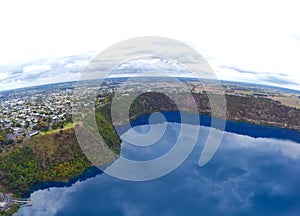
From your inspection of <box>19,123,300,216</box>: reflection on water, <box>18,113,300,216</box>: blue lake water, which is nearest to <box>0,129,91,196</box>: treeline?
<box>18,113,300,216</box>: blue lake water

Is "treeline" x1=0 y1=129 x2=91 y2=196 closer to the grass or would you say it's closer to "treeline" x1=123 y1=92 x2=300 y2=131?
the grass

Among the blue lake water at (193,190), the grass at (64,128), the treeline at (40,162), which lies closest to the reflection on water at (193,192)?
the blue lake water at (193,190)

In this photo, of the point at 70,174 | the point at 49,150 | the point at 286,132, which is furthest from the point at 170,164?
the point at 286,132

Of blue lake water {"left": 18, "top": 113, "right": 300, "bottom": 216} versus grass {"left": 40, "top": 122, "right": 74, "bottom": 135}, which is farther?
grass {"left": 40, "top": 122, "right": 74, "bottom": 135}

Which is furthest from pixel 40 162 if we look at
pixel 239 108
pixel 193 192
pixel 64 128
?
pixel 239 108

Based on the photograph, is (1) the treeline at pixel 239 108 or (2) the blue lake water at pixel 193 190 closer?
(2) the blue lake water at pixel 193 190

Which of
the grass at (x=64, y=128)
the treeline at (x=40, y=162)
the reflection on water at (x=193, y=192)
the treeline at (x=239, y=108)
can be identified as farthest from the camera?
the treeline at (x=239, y=108)

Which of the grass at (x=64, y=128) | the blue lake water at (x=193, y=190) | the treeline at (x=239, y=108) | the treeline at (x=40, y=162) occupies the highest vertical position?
the grass at (x=64, y=128)

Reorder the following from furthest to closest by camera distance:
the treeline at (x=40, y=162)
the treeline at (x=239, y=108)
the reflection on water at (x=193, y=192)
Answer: the treeline at (x=239, y=108) → the treeline at (x=40, y=162) → the reflection on water at (x=193, y=192)

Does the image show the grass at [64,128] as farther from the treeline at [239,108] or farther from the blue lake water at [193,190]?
the treeline at [239,108]
